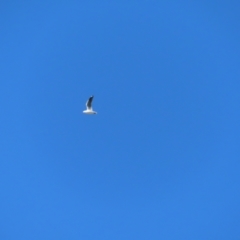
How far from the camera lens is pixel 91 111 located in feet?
357
